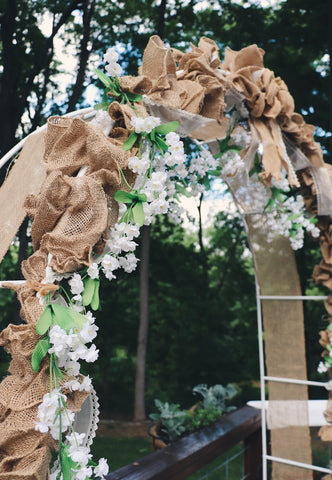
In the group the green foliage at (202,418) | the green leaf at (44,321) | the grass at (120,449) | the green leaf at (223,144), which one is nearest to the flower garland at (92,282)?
the green leaf at (44,321)

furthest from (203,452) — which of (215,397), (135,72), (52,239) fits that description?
(135,72)

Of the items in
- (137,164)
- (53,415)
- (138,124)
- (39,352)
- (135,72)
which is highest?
(135,72)

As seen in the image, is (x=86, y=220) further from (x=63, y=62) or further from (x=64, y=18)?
(x=63, y=62)

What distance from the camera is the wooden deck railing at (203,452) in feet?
6.10

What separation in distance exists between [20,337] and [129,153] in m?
0.48

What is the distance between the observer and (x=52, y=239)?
868 mm

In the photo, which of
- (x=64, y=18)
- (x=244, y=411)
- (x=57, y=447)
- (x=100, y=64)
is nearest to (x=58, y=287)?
(x=57, y=447)

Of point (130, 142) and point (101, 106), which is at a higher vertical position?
point (101, 106)

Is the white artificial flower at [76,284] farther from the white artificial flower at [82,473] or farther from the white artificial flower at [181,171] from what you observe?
the white artificial flower at [181,171]

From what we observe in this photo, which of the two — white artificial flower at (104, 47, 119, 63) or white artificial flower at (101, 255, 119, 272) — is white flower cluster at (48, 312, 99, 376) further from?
white artificial flower at (104, 47, 119, 63)

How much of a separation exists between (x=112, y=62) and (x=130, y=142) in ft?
0.64

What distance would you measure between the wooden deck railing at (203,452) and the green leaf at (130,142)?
1354mm

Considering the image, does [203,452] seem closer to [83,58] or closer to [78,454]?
[78,454]

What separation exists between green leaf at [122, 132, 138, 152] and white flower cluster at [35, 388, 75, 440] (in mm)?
549
